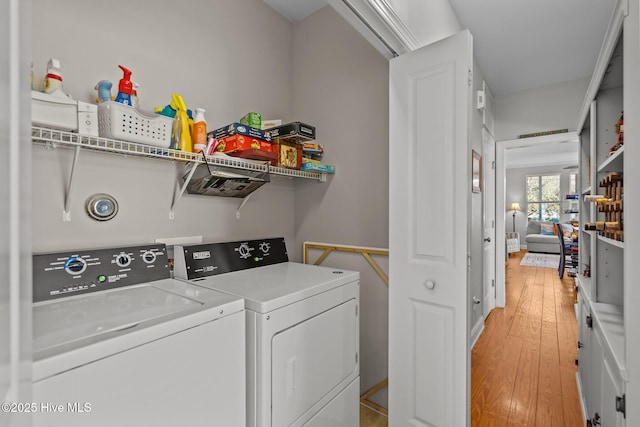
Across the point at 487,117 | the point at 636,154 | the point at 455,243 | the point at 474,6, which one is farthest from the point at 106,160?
the point at 487,117

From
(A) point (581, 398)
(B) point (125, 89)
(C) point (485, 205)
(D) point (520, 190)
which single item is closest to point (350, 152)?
(B) point (125, 89)

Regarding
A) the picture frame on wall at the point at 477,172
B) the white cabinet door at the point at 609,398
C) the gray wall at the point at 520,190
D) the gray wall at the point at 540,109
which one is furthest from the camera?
the gray wall at the point at 520,190

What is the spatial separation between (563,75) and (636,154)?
321 centimetres

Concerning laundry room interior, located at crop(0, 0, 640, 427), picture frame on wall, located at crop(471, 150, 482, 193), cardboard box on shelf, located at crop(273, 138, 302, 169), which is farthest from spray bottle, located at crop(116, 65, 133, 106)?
picture frame on wall, located at crop(471, 150, 482, 193)

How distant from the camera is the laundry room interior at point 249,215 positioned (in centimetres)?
84

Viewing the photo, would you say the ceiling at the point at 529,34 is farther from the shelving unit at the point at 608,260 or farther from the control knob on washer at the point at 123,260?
the control knob on washer at the point at 123,260

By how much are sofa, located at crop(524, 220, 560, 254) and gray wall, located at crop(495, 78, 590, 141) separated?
5607 mm

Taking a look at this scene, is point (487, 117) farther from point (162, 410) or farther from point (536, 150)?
point (536, 150)

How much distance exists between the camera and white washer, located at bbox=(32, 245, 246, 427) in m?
0.72

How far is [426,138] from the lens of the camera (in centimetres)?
151

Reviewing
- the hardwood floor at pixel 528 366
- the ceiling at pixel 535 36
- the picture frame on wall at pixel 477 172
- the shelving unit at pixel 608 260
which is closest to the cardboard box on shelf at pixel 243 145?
the shelving unit at pixel 608 260

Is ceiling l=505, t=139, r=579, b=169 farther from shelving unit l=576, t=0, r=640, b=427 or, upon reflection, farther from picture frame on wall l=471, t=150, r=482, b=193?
shelving unit l=576, t=0, r=640, b=427

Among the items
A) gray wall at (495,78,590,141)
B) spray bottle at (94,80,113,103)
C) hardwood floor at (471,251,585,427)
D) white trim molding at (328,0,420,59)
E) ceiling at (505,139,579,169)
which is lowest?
hardwood floor at (471,251,585,427)

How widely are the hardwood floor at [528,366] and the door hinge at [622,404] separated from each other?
1048 millimetres
